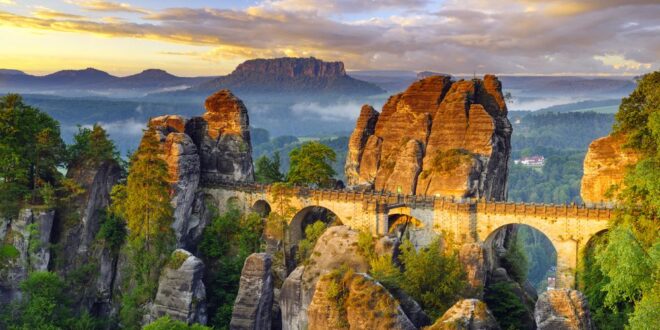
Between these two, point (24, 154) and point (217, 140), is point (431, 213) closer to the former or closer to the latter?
point (217, 140)

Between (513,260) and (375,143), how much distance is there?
16.0 m

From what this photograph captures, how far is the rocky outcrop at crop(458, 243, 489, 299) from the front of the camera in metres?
37.6

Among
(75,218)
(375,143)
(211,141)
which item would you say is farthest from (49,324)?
(375,143)

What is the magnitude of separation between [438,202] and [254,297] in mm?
15533

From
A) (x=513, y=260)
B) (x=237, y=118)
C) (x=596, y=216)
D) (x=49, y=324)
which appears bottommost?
(x=49, y=324)

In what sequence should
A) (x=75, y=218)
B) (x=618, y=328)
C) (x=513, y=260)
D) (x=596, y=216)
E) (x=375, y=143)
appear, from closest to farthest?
(x=618, y=328), (x=596, y=216), (x=75, y=218), (x=513, y=260), (x=375, y=143)

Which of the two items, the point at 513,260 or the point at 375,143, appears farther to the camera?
the point at 375,143

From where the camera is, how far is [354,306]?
965 inches

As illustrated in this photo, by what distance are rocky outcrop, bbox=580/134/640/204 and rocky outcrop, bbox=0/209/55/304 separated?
3800 centimetres

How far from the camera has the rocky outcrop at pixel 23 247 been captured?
44.8m

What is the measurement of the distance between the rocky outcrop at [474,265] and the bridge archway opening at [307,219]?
15653 millimetres

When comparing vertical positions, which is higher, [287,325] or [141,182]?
[141,182]

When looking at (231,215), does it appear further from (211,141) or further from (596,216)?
(596,216)

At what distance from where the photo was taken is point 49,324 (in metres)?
41.9
